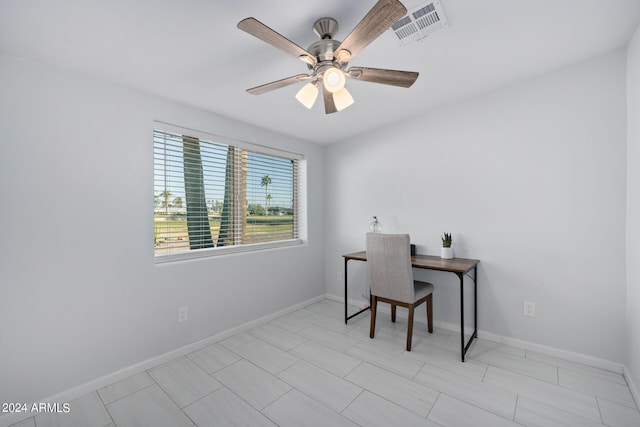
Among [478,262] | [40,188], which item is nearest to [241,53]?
[40,188]

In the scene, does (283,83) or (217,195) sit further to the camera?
(217,195)

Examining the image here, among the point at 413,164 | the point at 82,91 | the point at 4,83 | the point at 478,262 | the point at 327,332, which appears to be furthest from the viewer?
the point at 413,164

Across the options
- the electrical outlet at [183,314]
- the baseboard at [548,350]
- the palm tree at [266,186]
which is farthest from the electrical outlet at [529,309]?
the electrical outlet at [183,314]

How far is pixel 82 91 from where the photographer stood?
1886 mm

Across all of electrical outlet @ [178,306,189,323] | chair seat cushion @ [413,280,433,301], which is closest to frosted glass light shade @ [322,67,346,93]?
chair seat cushion @ [413,280,433,301]

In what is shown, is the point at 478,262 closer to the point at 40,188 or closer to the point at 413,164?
the point at 413,164

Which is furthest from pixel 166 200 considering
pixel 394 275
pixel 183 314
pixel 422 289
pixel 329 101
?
pixel 422 289

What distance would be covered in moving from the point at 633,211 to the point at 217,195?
3.16 metres

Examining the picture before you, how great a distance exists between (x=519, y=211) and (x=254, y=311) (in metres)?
2.64

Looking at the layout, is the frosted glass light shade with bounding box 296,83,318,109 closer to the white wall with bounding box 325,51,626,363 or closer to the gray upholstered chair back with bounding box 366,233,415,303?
the white wall with bounding box 325,51,626,363

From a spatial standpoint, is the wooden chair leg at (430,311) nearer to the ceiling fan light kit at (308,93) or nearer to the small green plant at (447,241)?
the small green plant at (447,241)

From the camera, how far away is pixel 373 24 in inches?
48.9

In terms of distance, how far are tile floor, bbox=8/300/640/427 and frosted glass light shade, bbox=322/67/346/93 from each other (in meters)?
1.88

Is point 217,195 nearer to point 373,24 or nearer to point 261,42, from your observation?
point 261,42
